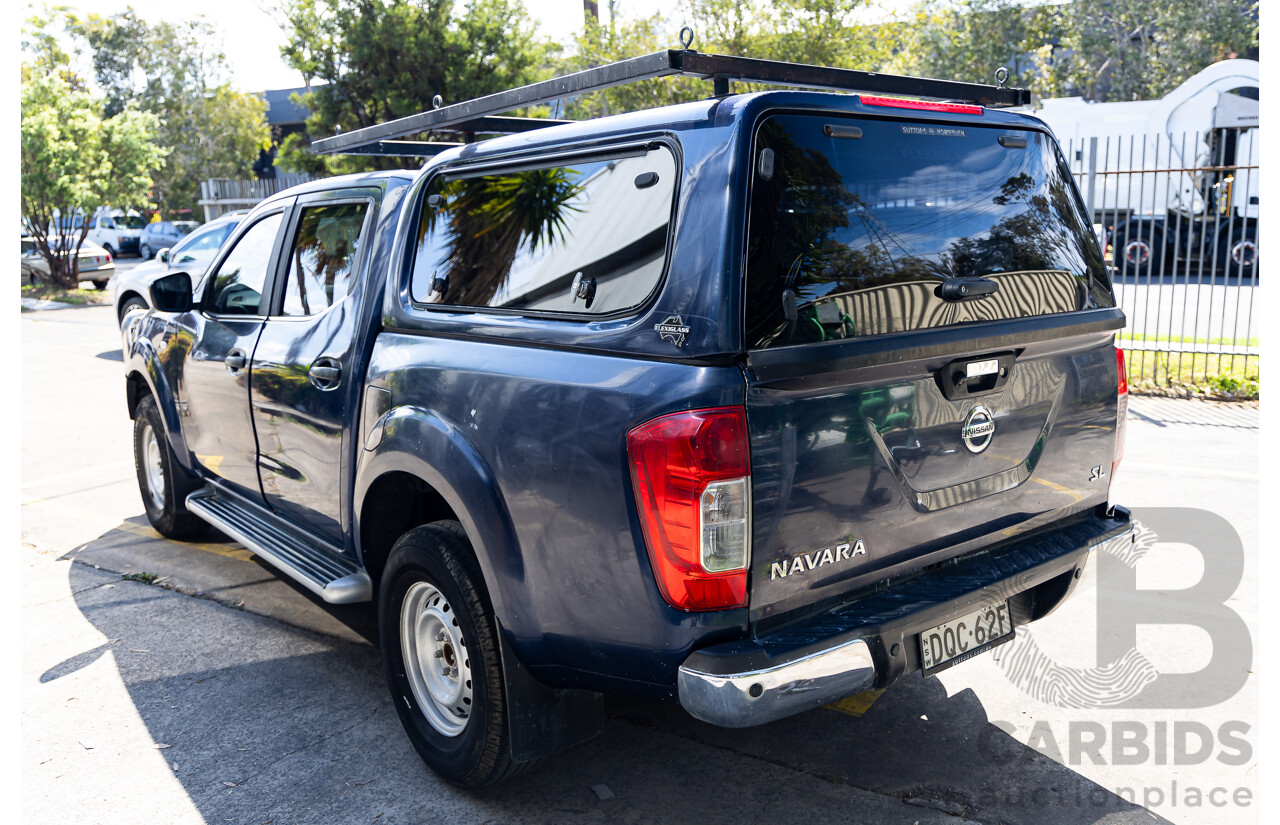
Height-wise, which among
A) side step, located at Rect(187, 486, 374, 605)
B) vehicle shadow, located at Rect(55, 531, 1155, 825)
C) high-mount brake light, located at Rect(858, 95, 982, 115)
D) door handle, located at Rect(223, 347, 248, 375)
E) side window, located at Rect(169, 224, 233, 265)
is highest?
high-mount brake light, located at Rect(858, 95, 982, 115)

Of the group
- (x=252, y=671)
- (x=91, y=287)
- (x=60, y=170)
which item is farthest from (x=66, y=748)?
(x=91, y=287)

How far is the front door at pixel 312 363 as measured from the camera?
12.8ft

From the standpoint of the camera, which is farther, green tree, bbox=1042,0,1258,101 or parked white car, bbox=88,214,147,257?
parked white car, bbox=88,214,147,257

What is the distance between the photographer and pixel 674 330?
262 centimetres

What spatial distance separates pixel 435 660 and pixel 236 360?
74.5 inches

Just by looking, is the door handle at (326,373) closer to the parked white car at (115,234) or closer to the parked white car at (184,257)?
the parked white car at (184,257)

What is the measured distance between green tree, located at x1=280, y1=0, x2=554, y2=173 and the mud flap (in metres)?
16.2

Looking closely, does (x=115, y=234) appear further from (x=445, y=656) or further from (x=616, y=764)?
(x=616, y=764)

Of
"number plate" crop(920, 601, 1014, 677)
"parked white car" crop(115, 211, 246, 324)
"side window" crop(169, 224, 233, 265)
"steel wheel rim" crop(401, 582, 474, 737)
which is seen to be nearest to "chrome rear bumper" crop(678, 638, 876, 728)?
"number plate" crop(920, 601, 1014, 677)

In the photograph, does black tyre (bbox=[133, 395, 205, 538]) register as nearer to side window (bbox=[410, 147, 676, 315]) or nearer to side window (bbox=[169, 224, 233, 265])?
side window (bbox=[410, 147, 676, 315])

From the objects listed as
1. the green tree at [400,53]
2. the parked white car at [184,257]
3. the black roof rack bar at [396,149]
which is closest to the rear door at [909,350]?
the black roof rack bar at [396,149]

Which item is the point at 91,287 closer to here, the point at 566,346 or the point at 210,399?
the point at 210,399

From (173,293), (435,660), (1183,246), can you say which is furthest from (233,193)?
(435,660)

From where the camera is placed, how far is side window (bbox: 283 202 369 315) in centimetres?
408
